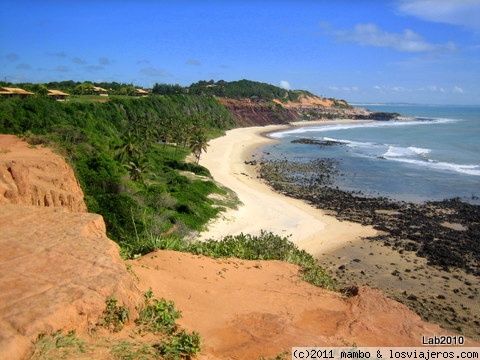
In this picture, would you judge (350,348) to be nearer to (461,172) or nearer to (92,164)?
(92,164)

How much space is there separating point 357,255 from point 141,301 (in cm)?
2118

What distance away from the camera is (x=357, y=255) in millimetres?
28297

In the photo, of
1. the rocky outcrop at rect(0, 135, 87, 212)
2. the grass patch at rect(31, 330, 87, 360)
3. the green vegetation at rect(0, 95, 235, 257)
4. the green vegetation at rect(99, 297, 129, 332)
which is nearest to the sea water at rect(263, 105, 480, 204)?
the green vegetation at rect(0, 95, 235, 257)

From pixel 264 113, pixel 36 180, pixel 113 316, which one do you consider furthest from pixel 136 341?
pixel 264 113

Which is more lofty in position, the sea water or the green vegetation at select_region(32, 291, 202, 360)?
the green vegetation at select_region(32, 291, 202, 360)

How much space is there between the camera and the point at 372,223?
35.2m

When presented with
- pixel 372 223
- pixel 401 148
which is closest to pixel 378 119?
pixel 401 148

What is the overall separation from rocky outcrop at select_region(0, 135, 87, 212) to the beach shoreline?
10762mm

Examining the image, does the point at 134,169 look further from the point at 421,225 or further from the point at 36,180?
the point at 421,225

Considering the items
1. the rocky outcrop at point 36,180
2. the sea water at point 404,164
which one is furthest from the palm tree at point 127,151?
the sea water at point 404,164

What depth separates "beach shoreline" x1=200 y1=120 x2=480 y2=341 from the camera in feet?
70.6

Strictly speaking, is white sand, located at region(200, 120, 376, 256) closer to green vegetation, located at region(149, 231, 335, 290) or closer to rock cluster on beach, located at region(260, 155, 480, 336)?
rock cluster on beach, located at region(260, 155, 480, 336)

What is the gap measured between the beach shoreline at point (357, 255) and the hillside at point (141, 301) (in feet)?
30.7

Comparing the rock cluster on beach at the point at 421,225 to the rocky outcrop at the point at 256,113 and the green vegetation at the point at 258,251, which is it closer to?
the green vegetation at the point at 258,251
